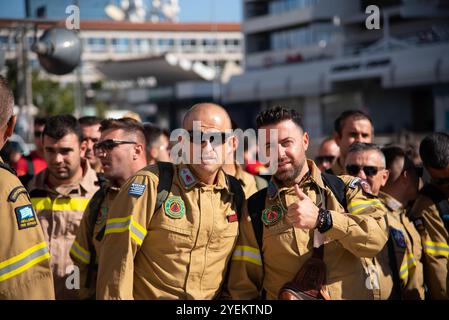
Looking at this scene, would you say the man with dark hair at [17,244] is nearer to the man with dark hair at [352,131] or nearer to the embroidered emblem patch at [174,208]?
the embroidered emblem patch at [174,208]

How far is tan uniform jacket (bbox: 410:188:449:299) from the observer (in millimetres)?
4938

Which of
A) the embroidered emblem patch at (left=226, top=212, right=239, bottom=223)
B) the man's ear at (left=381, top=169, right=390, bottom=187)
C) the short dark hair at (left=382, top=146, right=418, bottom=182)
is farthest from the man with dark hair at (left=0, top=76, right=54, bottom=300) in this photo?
the short dark hair at (left=382, top=146, right=418, bottom=182)

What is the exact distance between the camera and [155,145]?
24.3 feet

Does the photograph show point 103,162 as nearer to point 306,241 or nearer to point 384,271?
point 306,241

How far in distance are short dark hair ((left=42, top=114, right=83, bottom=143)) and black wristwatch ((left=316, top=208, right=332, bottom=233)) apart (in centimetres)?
263

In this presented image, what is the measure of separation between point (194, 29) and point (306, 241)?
8040cm

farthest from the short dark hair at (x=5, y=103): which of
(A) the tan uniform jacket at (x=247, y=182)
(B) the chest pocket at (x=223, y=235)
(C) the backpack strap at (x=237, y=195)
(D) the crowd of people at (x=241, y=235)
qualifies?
(A) the tan uniform jacket at (x=247, y=182)

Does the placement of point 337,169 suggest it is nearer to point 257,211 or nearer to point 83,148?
point 83,148

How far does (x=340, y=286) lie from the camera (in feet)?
13.6

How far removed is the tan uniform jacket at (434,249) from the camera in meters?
4.94

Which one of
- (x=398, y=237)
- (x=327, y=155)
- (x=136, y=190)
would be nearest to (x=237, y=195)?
(x=136, y=190)

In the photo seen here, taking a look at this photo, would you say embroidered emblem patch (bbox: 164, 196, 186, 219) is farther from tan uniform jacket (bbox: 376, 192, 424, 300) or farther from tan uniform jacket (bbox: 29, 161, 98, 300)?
tan uniform jacket (bbox: 29, 161, 98, 300)
